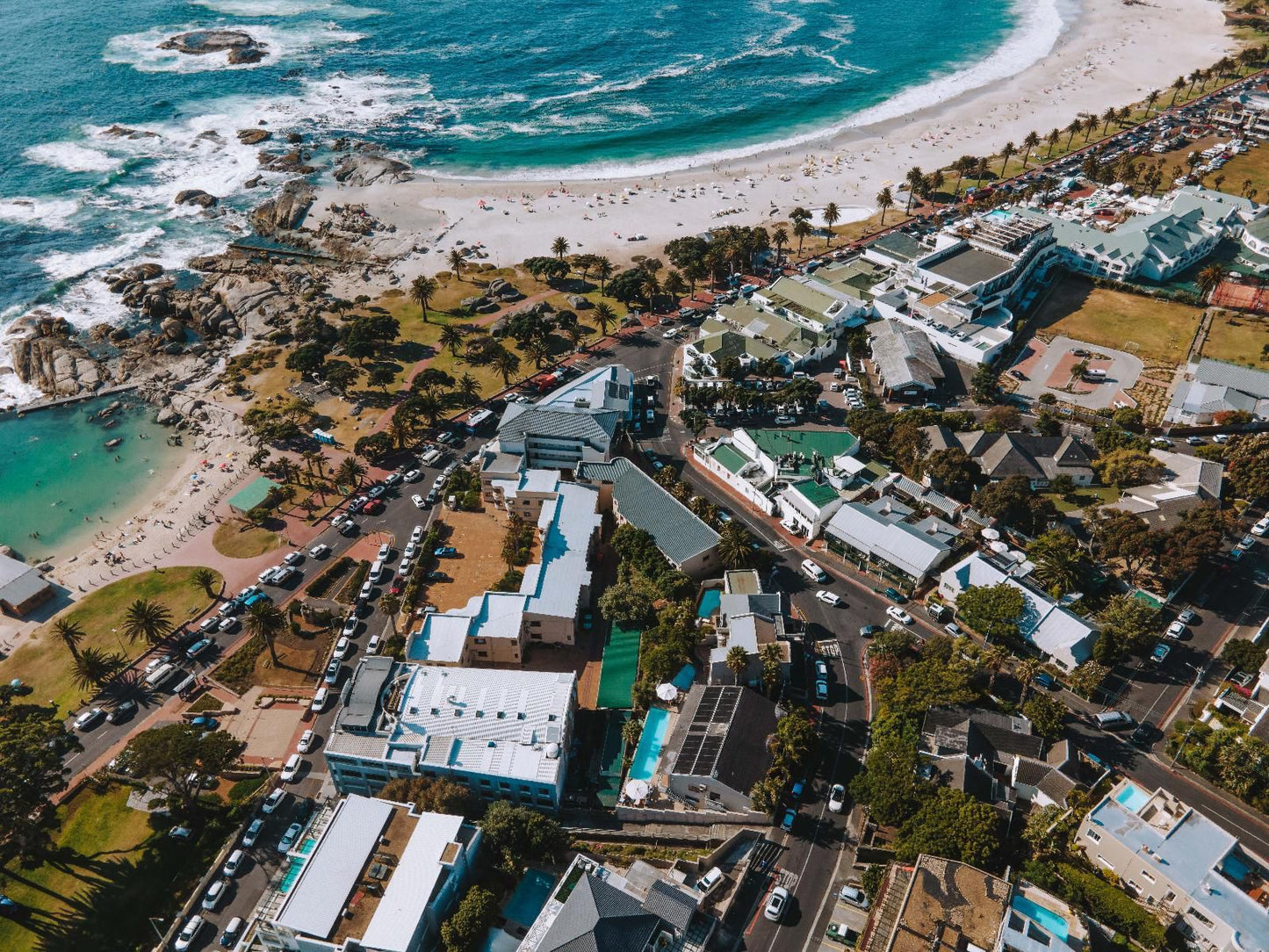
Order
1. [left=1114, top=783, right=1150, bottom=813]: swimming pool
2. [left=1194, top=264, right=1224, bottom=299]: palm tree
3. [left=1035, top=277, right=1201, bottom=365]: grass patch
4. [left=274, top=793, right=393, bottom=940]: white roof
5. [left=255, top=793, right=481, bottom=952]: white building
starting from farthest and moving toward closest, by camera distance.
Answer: [left=1194, top=264, right=1224, bottom=299]: palm tree → [left=1035, top=277, right=1201, bottom=365]: grass patch → [left=1114, top=783, right=1150, bottom=813]: swimming pool → [left=274, top=793, right=393, bottom=940]: white roof → [left=255, top=793, right=481, bottom=952]: white building

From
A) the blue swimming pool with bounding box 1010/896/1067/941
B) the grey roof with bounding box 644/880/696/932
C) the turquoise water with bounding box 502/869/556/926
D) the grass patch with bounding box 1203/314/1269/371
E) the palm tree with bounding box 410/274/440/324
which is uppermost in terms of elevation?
the palm tree with bounding box 410/274/440/324

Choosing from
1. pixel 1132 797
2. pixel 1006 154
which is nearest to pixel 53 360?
pixel 1132 797

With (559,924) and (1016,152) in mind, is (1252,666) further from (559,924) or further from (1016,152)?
(1016,152)

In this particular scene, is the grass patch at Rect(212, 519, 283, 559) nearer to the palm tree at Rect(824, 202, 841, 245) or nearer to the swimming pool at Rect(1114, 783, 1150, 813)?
the swimming pool at Rect(1114, 783, 1150, 813)

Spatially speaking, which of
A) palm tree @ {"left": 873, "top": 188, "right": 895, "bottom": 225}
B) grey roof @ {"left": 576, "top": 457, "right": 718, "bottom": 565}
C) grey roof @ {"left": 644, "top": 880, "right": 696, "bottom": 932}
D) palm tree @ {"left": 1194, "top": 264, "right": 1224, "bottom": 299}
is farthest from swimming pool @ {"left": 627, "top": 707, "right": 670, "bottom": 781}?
palm tree @ {"left": 873, "top": 188, "right": 895, "bottom": 225}

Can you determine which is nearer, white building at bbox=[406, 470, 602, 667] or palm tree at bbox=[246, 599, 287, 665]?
white building at bbox=[406, 470, 602, 667]

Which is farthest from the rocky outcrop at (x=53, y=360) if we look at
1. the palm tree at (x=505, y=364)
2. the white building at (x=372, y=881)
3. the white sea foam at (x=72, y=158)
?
the white building at (x=372, y=881)
